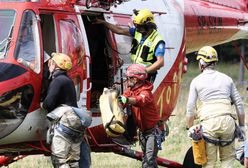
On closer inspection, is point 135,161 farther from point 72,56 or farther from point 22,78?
point 22,78

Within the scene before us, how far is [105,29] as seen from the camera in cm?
1107

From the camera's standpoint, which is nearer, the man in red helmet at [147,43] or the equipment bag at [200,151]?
the equipment bag at [200,151]

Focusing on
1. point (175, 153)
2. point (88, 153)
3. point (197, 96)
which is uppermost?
point (197, 96)

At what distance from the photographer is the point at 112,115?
31.8 ft

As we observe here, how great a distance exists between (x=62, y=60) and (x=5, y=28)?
2.38ft

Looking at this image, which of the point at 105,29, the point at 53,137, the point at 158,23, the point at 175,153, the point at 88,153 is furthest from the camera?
the point at 175,153

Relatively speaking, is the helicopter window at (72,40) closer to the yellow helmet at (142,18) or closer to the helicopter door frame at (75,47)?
the helicopter door frame at (75,47)

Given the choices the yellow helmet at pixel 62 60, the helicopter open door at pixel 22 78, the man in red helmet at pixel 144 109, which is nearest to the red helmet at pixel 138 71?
the man in red helmet at pixel 144 109

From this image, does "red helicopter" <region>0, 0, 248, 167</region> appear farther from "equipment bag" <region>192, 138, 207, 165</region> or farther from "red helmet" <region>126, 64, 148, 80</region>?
"equipment bag" <region>192, 138, 207, 165</region>

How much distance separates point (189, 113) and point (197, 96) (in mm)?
232

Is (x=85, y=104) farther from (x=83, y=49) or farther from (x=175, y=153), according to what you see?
(x=175, y=153)

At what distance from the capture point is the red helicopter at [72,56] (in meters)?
9.33

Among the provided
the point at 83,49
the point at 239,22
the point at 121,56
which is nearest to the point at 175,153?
the point at 239,22

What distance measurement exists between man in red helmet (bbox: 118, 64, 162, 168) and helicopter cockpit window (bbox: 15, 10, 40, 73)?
1180mm
